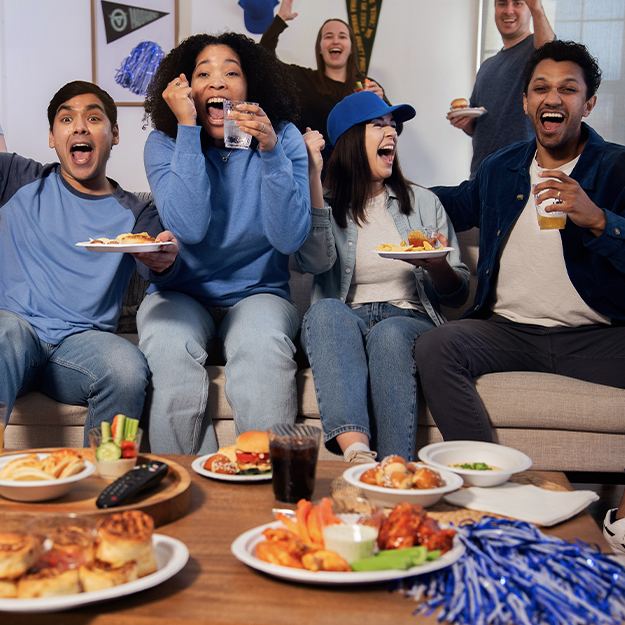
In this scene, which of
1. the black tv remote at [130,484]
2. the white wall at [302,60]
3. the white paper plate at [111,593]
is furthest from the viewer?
the white wall at [302,60]

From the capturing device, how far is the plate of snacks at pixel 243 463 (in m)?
1.60

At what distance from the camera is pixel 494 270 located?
9.04 ft

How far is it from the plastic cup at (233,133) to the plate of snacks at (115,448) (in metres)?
1.17

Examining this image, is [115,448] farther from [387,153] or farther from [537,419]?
[387,153]

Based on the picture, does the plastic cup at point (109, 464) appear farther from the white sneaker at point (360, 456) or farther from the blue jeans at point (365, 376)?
the blue jeans at point (365, 376)

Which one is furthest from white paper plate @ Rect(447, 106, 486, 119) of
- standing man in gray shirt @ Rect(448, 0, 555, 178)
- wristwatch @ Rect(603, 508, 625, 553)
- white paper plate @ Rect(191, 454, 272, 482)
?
white paper plate @ Rect(191, 454, 272, 482)

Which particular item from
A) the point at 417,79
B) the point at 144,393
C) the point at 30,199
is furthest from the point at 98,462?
the point at 417,79

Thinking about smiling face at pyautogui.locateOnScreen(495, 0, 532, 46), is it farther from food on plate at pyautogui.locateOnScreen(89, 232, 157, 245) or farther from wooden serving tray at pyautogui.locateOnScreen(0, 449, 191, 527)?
wooden serving tray at pyautogui.locateOnScreen(0, 449, 191, 527)

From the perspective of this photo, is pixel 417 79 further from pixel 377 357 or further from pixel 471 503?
pixel 471 503

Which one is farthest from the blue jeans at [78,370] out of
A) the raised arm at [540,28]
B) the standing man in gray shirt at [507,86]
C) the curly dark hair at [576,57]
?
the raised arm at [540,28]

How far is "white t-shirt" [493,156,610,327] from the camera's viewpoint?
264 centimetres

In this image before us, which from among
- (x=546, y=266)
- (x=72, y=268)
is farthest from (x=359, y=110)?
(x=72, y=268)

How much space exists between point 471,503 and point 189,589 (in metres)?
0.52

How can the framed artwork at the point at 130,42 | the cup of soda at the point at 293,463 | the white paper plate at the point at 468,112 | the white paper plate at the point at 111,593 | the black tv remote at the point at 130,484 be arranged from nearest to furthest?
the white paper plate at the point at 111,593 < the black tv remote at the point at 130,484 < the cup of soda at the point at 293,463 < the white paper plate at the point at 468,112 < the framed artwork at the point at 130,42
